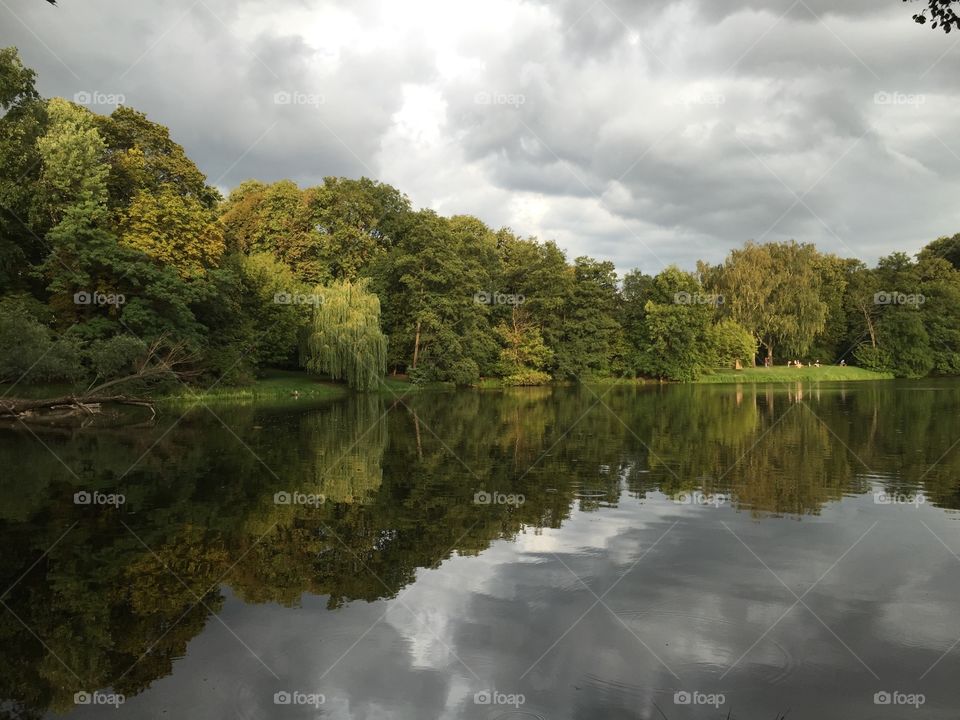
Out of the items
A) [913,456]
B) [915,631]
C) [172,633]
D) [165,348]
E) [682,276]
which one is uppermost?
[682,276]

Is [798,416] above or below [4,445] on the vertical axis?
above

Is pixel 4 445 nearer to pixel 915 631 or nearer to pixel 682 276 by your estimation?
pixel 915 631

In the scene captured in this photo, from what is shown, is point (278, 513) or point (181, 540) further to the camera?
point (278, 513)

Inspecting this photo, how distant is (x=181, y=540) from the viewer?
416 inches

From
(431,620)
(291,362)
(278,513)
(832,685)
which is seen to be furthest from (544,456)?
(291,362)

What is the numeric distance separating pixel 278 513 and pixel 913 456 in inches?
652
